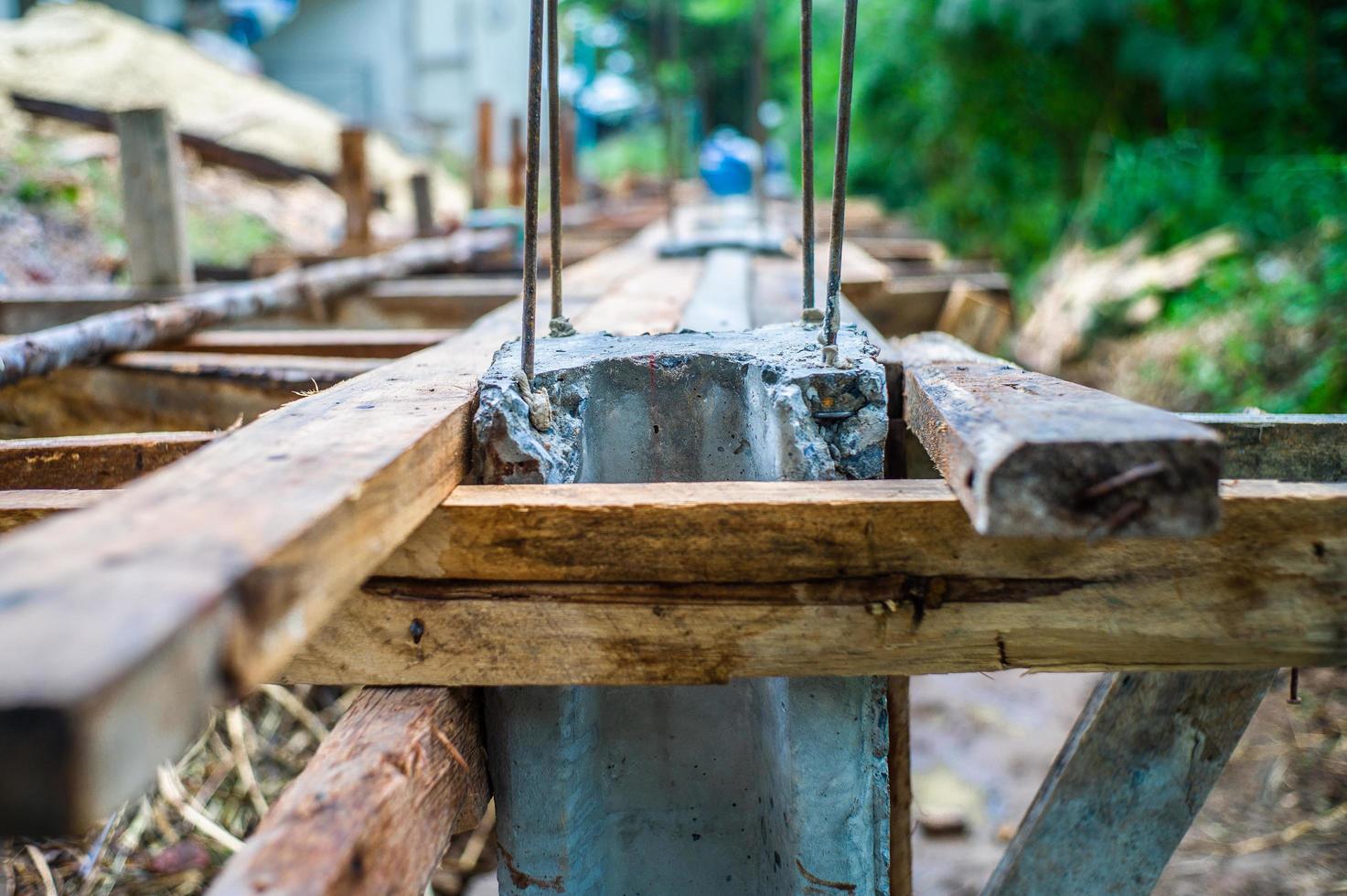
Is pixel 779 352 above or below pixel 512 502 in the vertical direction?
above

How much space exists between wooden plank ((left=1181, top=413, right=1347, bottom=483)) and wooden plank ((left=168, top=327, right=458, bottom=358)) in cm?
188

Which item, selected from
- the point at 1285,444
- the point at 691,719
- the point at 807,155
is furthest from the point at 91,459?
the point at 1285,444

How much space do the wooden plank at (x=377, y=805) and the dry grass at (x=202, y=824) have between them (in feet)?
6.40

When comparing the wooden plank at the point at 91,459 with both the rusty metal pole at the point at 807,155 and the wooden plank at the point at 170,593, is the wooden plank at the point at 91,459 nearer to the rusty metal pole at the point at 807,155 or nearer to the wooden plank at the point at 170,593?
the wooden plank at the point at 170,593

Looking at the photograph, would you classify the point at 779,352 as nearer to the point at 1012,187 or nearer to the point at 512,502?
the point at 512,502

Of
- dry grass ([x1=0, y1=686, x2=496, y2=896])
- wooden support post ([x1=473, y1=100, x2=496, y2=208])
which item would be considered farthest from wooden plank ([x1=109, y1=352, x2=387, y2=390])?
wooden support post ([x1=473, y1=100, x2=496, y2=208])

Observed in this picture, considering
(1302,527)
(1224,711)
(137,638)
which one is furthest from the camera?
(1224,711)

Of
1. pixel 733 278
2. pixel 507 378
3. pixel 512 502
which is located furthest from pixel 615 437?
pixel 733 278

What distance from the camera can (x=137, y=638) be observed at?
60 cm

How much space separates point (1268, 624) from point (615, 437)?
1.01 meters

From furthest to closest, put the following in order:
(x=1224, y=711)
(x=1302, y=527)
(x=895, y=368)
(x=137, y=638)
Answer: (x=895, y=368)
(x=1224, y=711)
(x=1302, y=527)
(x=137, y=638)

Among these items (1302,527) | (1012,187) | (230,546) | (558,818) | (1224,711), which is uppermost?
(1012,187)

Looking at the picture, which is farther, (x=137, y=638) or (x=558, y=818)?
(x=558, y=818)

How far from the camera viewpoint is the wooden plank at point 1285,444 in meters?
1.52
